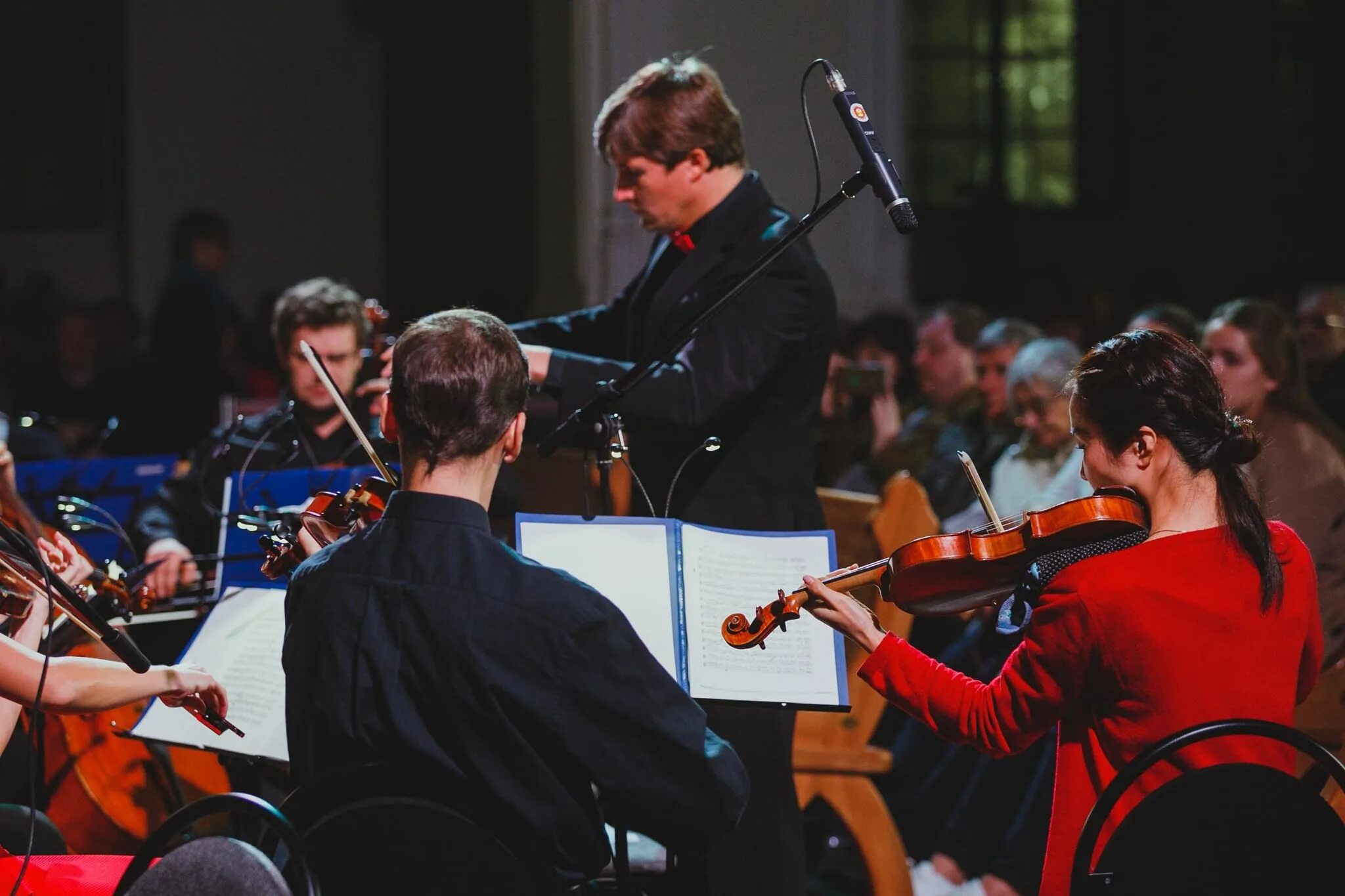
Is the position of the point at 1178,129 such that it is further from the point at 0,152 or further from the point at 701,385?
the point at 701,385

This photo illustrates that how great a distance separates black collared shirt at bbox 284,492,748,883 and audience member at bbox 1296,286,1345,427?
3648 millimetres

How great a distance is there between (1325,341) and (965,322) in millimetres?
1154

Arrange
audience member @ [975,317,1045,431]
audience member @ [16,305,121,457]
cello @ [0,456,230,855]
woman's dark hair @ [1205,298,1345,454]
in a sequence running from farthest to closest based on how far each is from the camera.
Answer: audience member @ [16,305,121,457] → audience member @ [975,317,1045,431] → woman's dark hair @ [1205,298,1345,454] → cello @ [0,456,230,855]

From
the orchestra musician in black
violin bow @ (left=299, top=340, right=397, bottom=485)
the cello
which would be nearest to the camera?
violin bow @ (left=299, top=340, right=397, bottom=485)

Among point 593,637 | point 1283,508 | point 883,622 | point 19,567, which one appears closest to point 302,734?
point 593,637

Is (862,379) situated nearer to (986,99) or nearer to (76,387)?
(76,387)

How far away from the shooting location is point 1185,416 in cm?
217

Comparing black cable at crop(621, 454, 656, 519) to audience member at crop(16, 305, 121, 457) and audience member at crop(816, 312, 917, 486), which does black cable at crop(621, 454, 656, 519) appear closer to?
audience member at crop(816, 312, 917, 486)

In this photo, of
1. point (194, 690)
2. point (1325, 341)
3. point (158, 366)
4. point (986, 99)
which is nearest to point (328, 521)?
point (194, 690)

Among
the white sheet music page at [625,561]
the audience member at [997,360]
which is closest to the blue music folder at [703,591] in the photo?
the white sheet music page at [625,561]

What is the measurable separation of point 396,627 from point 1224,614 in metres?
1.06

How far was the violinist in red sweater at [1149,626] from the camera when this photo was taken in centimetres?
208

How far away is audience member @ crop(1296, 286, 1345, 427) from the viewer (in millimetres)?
4969

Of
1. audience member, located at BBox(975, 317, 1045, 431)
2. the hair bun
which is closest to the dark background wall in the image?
audience member, located at BBox(975, 317, 1045, 431)
